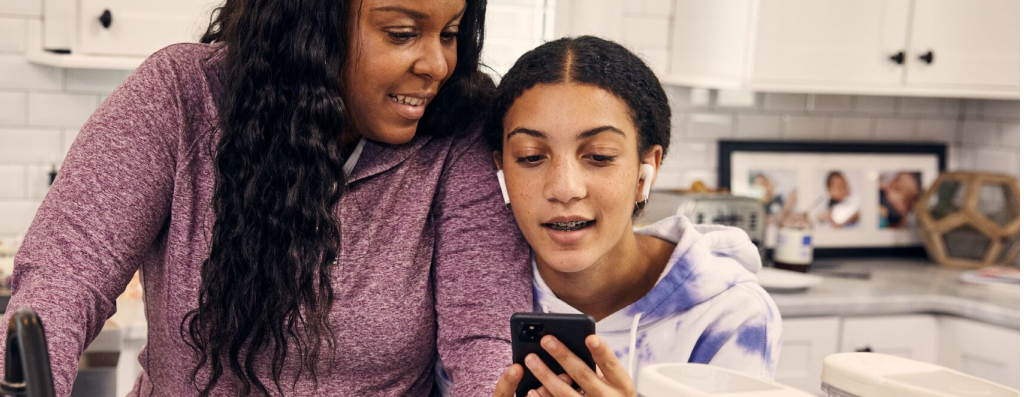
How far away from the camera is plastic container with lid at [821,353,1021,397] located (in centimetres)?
70

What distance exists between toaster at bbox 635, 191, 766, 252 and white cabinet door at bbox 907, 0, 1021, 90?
0.68 m

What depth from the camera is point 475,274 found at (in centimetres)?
132

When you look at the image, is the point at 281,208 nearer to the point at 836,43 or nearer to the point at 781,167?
the point at 836,43

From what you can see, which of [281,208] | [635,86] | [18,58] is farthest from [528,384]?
[18,58]

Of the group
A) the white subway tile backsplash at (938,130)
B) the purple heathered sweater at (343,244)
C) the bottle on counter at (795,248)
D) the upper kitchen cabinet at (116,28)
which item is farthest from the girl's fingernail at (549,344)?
the white subway tile backsplash at (938,130)

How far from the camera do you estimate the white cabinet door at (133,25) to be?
2412 millimetres

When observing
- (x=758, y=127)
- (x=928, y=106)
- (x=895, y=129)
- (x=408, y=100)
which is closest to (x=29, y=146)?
(x=408, y=100)

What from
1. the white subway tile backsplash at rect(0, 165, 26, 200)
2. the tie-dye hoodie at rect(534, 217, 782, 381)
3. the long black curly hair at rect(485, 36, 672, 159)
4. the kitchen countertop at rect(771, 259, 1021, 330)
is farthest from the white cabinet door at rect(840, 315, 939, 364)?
the white subway tile backsplash at rect(0, 165, 26, 200)

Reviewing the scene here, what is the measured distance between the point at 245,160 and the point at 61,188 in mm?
212

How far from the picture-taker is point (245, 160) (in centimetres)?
125

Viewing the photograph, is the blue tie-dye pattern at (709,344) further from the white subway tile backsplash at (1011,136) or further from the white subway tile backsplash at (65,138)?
the white subway tile backsplash at (1011,136)

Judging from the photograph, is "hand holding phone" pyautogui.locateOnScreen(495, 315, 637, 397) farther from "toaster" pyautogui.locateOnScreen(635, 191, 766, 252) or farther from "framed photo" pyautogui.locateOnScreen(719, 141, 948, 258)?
"framed photo" pyautogui.locateOnScreen(719, 141, 948, 258)

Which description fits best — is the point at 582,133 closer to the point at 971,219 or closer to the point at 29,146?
the point at 29,146

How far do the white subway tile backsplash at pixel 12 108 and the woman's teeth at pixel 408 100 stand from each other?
1860 millimetres
